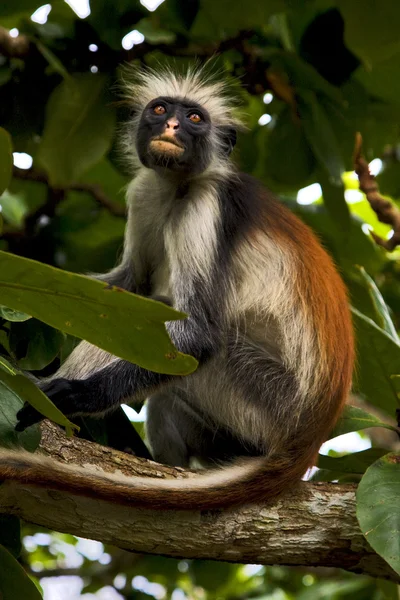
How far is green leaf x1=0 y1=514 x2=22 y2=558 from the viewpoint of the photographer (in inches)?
146

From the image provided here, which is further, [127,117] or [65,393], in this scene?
[127,117]

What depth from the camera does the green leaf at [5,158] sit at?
2.29 m

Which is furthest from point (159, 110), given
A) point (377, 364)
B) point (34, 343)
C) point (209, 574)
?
point (209, 574)

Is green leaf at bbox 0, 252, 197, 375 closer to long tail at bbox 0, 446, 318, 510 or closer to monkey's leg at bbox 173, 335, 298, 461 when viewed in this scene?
long tail at bbox 0, 446, 318, 510

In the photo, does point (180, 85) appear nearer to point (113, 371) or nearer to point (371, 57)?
point (113, 371)

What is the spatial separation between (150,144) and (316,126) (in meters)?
0.98

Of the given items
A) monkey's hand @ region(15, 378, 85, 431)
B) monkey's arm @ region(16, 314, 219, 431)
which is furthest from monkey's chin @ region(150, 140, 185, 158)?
monkey's hand @ region(15, 378, 85, 431)

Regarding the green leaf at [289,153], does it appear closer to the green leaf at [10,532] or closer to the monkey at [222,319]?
the monkey at [222,319]

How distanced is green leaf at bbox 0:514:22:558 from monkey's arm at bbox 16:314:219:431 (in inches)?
22.0

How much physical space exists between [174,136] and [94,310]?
278 centimetres

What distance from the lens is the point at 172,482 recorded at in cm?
372

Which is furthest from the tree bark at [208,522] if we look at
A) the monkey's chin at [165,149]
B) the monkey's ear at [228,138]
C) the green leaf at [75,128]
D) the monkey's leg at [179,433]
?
the monkey's ear at [228,138]

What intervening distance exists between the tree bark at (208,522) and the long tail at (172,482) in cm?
6

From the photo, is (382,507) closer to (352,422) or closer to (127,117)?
(352,422)
